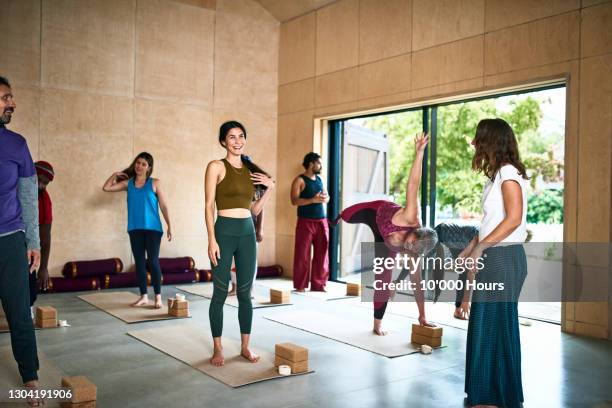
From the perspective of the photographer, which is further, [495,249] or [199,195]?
[199,195]

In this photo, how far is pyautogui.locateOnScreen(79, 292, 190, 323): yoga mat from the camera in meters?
4.96

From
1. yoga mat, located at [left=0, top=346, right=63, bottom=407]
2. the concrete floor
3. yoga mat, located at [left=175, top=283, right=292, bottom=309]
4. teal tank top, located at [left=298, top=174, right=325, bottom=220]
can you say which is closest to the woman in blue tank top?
the concrete floor

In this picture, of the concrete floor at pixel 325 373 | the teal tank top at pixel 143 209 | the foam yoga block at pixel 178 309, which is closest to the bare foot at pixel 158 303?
the foam yoga block at pixel 178 309

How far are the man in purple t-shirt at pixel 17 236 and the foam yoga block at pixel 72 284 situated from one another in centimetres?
349

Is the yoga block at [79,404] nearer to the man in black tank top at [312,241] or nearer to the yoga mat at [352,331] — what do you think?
the yoga mat at [352,331]

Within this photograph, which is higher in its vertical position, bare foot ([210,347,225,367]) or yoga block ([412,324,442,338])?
yoga block ([412,324,442,338])

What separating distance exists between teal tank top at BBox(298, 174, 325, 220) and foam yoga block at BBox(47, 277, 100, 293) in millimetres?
2506

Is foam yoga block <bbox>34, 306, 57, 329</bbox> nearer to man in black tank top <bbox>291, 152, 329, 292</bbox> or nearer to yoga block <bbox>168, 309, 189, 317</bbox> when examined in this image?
yoga block <bbox>168, 309, 189, 317</bbox>

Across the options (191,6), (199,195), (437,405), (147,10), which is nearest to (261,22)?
(191,6)

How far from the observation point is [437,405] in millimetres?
2984

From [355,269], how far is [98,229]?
11.3ft

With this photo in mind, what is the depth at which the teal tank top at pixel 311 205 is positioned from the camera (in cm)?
662

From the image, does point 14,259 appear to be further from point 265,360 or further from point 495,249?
point 495,249

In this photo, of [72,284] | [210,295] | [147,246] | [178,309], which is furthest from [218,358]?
[72,284]
